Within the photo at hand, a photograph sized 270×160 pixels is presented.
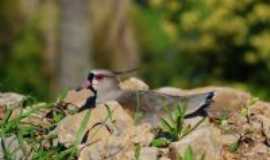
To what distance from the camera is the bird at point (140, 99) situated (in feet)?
23.1

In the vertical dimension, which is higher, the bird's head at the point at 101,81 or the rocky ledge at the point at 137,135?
the bird's head at the point at 101,81

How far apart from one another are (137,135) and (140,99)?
48 cm

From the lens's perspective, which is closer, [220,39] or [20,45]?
Answer: [220,39]

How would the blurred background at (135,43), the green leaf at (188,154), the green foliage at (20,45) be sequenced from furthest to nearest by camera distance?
the green foliage at (20,45) < the blurred background at (135,43) < the green leaf at (188,154)

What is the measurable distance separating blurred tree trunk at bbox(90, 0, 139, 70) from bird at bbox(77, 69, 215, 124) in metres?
16.7

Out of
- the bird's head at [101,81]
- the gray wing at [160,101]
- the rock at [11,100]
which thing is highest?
the rock at [11,100]

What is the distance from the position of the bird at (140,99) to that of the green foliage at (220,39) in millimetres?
12218

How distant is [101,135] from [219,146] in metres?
0.73

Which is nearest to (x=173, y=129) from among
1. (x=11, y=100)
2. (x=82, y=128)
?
(x=82, y=128)

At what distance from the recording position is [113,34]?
24.9 metres

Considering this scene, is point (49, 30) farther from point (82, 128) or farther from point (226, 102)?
point (82, 128)

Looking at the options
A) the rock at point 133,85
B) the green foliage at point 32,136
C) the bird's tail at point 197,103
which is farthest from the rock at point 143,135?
the rock at point 133,85

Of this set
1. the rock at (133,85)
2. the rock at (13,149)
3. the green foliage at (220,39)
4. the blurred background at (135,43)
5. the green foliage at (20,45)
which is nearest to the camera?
the rock at (13,149)

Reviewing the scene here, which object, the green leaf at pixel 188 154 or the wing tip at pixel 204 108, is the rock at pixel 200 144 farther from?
the wing tip at pixel 204 108
